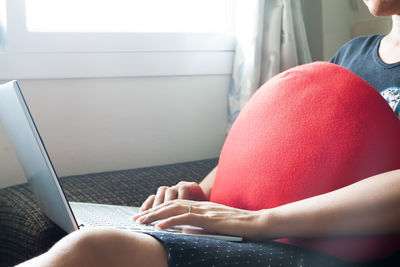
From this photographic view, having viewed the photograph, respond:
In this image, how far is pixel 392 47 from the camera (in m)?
1.20

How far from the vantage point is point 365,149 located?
2.75 feet

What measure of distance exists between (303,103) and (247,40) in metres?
0.91

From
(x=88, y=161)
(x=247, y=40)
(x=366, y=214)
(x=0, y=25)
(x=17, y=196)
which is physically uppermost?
(x=0, y=25)

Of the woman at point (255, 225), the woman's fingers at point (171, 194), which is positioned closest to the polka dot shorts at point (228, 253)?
the woman at point (255, 225)

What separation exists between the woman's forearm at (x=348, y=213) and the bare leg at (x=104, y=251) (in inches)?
8.4

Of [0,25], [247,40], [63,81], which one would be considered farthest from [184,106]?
[0,25]

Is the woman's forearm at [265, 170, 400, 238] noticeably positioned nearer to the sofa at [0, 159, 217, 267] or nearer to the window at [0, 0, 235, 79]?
the sofa at [0, 159, 217, 267]

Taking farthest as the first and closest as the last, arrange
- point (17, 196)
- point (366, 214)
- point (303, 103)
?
point (17, 196) < point (303, 103) < point (366, 214)

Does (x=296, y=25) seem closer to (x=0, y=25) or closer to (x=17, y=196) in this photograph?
(x=0, y=25)

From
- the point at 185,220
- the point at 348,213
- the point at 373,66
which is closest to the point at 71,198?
the point at 185,220

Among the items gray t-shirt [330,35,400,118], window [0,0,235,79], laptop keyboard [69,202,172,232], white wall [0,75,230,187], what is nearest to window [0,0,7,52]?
window [0,0,235,79]

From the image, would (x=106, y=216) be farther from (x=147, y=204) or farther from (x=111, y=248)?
(x=111, y=248)

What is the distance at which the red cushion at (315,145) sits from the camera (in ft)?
2.75

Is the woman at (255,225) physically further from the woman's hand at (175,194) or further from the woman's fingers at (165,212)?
the woman's hand at (175,194)
